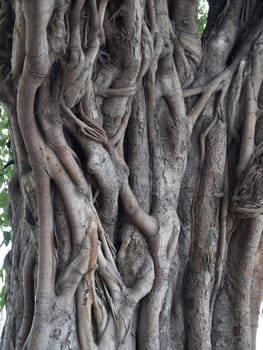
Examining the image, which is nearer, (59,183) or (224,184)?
(59,183)

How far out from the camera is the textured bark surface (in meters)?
2.07

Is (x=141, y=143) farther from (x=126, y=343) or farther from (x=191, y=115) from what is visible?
(x=126, y=343)

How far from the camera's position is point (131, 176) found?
243cm

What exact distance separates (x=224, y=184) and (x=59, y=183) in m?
0.87

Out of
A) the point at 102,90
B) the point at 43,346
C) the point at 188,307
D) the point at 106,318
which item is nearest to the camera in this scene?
the point at 43,346

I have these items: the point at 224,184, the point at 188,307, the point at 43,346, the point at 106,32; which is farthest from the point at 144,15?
the point at 43,346

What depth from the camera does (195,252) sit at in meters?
2.56

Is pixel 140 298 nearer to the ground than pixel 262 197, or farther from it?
nearer to the ground

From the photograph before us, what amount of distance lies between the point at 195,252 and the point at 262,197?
374 mm

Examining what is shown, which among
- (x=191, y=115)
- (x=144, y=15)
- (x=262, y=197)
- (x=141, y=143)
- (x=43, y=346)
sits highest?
(x=144, y=15)

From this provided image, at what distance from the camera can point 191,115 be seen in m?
2.68

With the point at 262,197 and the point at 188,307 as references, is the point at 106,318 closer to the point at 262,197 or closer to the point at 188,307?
the point at 188,307

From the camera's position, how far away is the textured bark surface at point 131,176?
2068mm

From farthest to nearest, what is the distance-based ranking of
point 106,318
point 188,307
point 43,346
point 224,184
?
1. point 224,184
2. point 188,307
3. point 106,318
4. point 43,346
